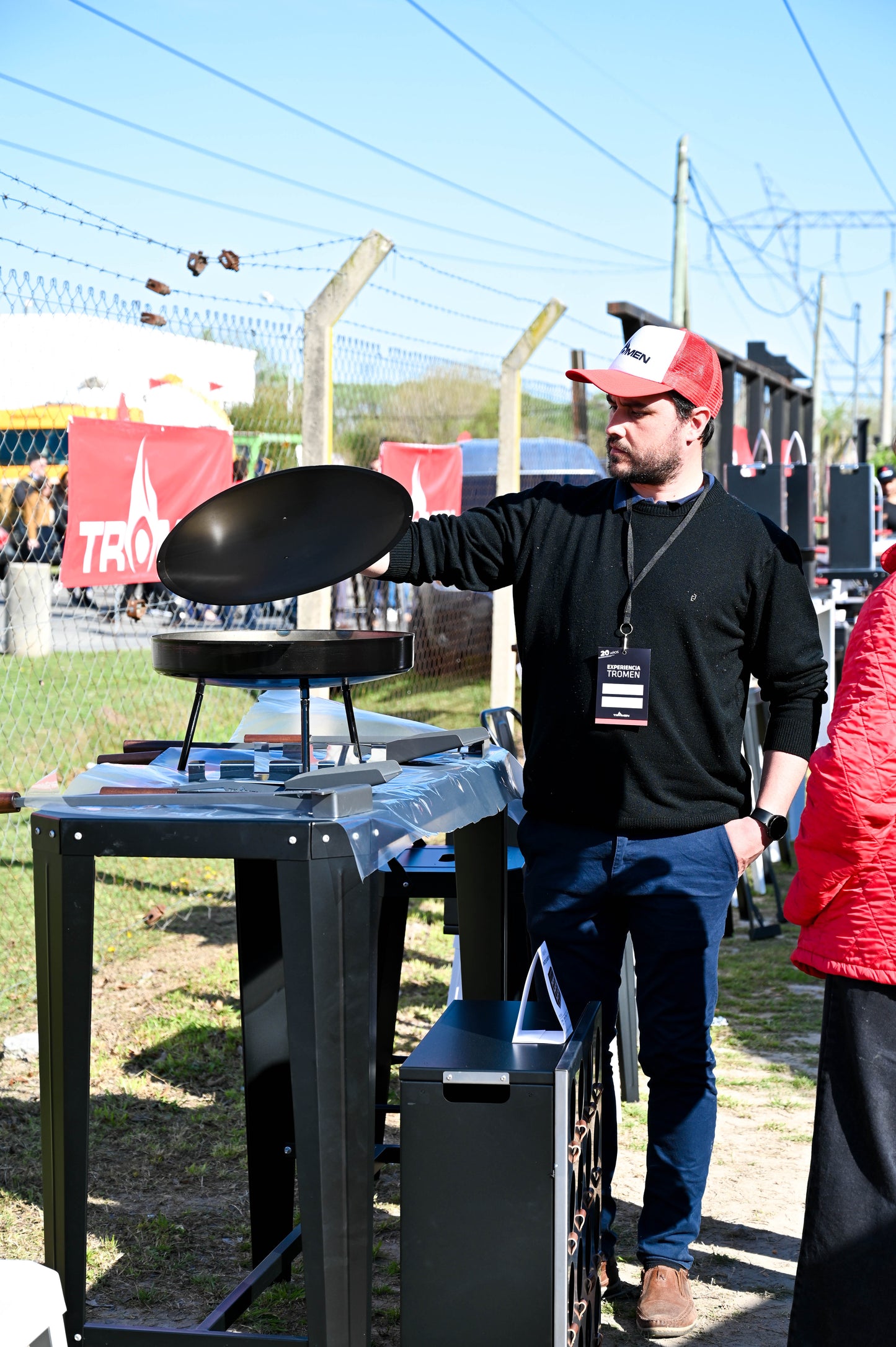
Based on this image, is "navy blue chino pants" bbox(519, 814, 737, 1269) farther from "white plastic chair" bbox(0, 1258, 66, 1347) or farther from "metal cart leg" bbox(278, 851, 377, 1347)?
"white plastic chair" bbox(0, 1258, 66, 1347)

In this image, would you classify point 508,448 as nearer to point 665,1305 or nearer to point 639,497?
point 639,497

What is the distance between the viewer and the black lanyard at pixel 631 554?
275 cm

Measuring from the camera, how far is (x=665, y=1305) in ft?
9.38

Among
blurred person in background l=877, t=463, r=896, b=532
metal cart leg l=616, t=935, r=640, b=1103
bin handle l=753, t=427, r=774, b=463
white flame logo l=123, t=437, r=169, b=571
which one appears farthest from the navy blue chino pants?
blurred person in background l=877, t=463, r=896, b=532

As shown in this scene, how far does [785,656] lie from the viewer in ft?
9.36

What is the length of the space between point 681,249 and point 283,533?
1945 centimetres

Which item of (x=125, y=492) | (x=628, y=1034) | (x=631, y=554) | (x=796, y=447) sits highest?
(x=796, y=447)

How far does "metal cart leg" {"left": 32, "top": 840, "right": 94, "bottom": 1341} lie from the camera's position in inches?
91.1

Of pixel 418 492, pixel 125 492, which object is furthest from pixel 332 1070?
pixel 418 492

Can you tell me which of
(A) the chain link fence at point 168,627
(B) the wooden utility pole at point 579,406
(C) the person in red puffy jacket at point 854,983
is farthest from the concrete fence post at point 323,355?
(B) the wooden utility pole at point 579,406

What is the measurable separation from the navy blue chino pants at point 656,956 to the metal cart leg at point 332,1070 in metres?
0.64

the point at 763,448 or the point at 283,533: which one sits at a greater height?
the point at 763,448

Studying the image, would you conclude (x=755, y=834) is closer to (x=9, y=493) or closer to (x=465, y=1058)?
(x=465, y=1058)

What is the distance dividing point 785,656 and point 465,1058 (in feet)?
3.70
